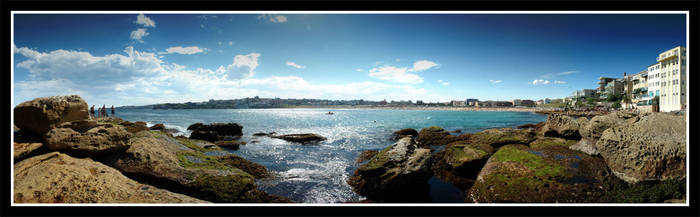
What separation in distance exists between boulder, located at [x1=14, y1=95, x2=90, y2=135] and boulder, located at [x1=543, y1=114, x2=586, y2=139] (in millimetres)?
23102

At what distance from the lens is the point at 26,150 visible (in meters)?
4.79

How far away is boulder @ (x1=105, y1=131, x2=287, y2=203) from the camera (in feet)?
20.1

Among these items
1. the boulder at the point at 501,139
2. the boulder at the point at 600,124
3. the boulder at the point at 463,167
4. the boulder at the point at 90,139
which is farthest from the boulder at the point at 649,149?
the boulder at the point at 90,139

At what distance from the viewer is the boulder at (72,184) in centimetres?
370

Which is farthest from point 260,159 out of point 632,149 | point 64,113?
point 632,149

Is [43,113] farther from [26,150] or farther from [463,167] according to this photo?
[463,167]

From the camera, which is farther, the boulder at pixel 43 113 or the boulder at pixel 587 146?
the boulder at pixel 587 146

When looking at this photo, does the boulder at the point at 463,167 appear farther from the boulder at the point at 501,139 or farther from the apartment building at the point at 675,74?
the apartment building at the point at 675,74

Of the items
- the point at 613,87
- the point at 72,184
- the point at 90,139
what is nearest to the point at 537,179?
the point at 72,184

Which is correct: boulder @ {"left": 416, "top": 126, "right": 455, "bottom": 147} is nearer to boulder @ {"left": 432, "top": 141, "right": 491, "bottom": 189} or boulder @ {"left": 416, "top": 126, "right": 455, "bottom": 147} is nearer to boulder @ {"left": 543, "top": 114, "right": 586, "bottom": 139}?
boulder @ {"left": 543, "top": 114, "right": 586, "bottom": 139}

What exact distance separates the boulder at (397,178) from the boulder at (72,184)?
17.6 feet

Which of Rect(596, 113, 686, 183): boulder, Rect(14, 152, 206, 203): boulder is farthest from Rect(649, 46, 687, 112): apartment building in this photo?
Rect(14, 152, 206, 203): boulder
